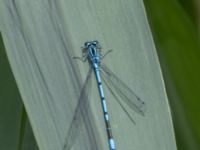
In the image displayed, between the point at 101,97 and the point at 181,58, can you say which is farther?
the point at 181,58

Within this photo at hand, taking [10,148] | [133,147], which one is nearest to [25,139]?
[10,148]

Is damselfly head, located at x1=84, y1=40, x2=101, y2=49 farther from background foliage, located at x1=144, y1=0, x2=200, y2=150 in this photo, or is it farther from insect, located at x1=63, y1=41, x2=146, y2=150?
background foliage, located at x1=144, y1=0, x2=200, y2=150

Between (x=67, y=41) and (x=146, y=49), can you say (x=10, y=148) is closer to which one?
(x=67, y=41)

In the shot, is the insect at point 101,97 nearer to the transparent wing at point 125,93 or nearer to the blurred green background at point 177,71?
the transparent wing at point 125,93

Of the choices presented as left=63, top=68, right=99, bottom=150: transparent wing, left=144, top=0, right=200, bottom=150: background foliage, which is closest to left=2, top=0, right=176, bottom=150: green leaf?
left=63, top=68, right=99, bottom=150: transparent wing

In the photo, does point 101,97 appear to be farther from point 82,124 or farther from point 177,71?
point 177,71

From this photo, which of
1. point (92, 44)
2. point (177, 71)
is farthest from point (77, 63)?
point (177, 71)

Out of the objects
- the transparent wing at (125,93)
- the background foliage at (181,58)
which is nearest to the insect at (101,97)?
the transparent wing at (125,93)
